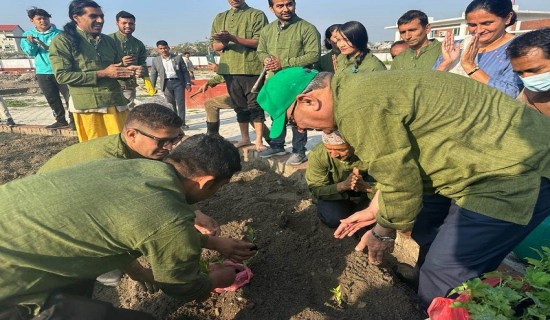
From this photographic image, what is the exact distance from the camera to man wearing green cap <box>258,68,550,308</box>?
1.63m

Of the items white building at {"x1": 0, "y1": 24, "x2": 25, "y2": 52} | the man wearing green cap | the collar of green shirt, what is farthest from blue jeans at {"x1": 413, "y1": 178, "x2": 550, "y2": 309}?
white building at {"x1": 0, "y1": 24, "x2": 25, "y2": 52}

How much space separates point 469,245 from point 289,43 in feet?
10.3

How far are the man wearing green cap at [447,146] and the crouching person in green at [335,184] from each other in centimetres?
104

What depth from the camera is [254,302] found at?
2.49 m

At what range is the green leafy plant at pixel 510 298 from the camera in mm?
1215

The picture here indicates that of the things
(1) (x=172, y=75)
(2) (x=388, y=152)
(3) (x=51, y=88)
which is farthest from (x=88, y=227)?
(1) (x=172, y=75)

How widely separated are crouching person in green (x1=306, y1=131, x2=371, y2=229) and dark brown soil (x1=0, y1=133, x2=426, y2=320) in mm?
258

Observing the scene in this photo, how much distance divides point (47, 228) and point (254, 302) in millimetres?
1482

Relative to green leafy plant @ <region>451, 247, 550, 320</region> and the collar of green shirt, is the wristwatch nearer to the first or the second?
green leafy plant @ <region>451, 247, 550, 320</region>

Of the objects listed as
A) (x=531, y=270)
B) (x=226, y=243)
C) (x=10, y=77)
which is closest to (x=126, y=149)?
(x=226, y=243)

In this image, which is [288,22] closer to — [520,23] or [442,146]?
[442,146]

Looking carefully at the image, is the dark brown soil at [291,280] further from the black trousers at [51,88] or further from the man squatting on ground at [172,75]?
the black trousers at [51,88]

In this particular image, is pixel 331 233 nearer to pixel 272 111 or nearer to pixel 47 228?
pixel 272 111

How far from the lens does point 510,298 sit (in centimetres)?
124
